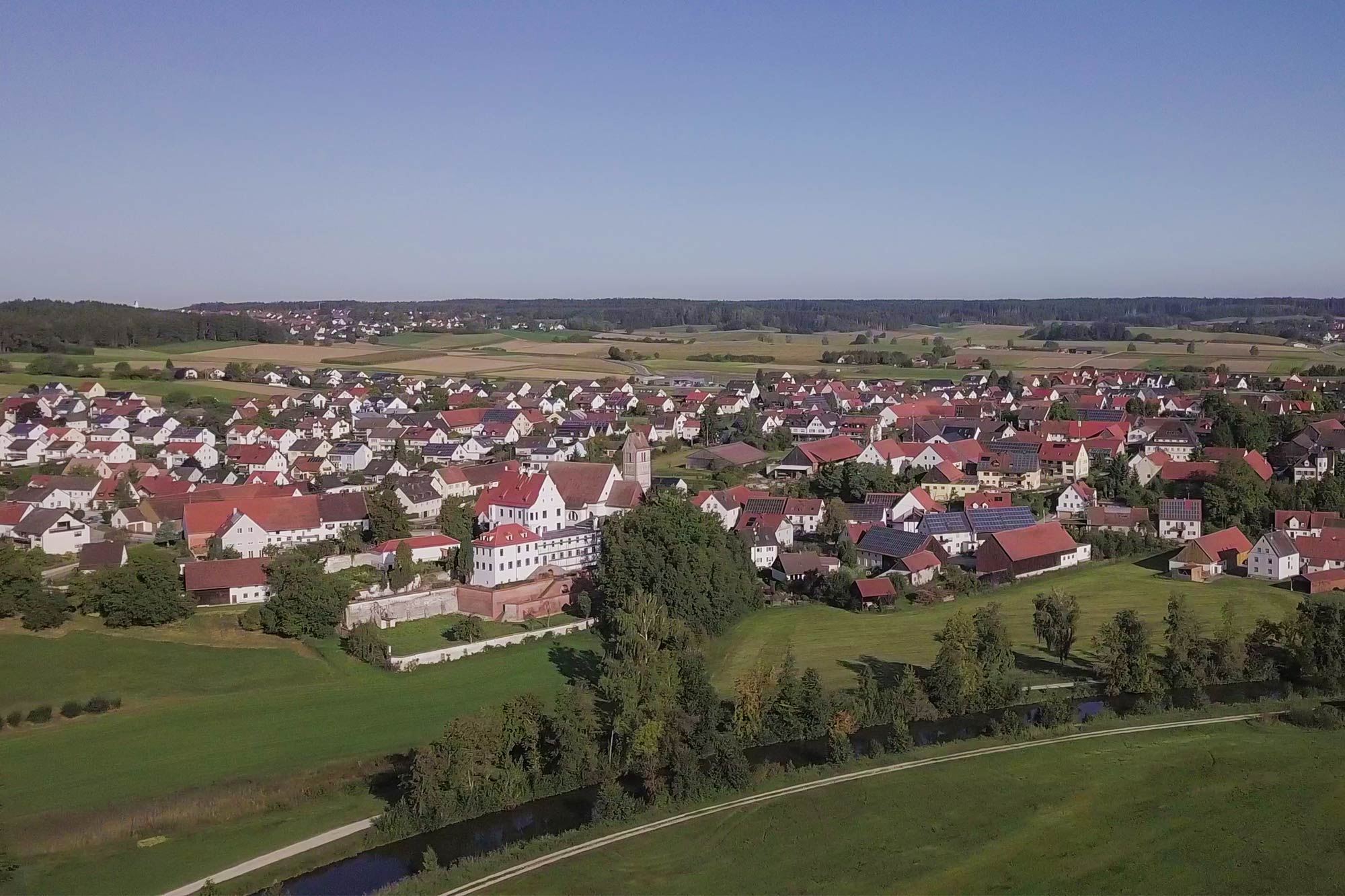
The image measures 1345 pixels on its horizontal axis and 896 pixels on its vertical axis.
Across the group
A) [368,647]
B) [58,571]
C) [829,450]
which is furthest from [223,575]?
[829,450]

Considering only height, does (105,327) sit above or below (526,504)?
above

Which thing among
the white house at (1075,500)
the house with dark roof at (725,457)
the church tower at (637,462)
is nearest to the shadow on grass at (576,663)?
the church tower at (637,462)

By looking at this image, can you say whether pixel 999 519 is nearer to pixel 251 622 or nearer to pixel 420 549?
pixel 420 549

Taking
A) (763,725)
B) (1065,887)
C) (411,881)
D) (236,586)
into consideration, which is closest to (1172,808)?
(1065,887)

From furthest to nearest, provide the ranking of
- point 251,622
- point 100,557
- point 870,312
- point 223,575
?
point 870,312, point 100,557, point 223,575, point 251,622

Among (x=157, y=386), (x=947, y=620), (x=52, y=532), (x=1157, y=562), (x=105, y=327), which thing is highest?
(x=105, y=327)

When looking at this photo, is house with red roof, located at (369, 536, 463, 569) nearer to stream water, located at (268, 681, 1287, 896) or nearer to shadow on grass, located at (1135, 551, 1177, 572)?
stream water, located at (268, 681, 1287, 896)

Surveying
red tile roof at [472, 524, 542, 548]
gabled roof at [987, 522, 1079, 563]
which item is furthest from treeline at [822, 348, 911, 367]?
red tile roof at [472, 524, 542, 548]

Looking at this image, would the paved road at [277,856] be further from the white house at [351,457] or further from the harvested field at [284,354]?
the harvested field at [284,354]

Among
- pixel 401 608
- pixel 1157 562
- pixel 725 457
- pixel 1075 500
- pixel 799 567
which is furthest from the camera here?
pixel 725 457
